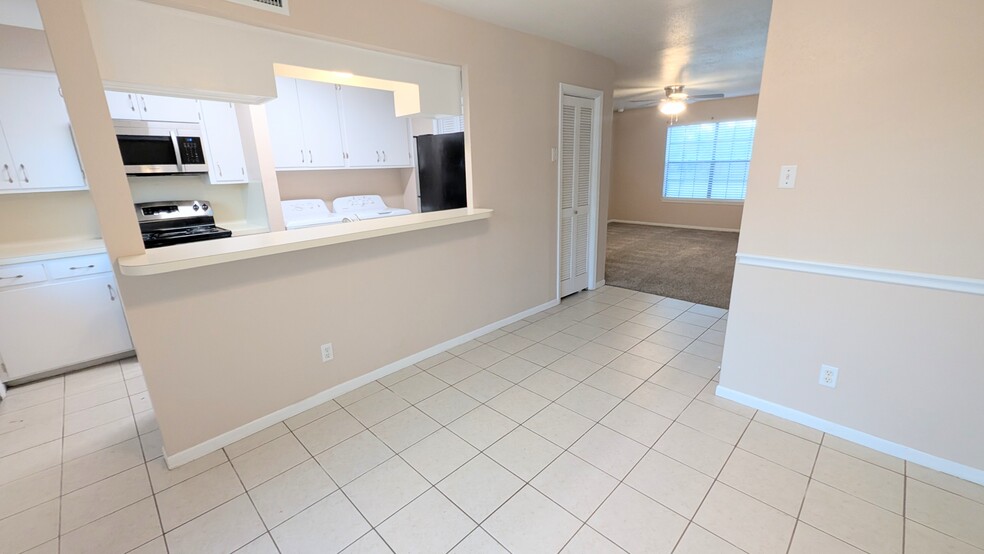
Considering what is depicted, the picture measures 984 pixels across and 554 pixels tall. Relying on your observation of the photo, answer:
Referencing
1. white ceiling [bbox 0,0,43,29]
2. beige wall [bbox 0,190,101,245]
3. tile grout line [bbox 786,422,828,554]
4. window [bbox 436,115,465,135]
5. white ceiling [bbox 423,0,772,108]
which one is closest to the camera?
tile grout line [bbox 786,422,828,554]

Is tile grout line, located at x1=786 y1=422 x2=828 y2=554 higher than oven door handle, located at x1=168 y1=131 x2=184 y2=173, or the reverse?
oven door handle, located at x1=168 y1=131 x2=184 y2=173

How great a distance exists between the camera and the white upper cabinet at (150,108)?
9.67 ft

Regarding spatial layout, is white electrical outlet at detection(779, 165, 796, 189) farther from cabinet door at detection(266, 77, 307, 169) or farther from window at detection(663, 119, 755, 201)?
window at detection(663, 119, 755, 201)

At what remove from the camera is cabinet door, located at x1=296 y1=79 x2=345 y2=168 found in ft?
12.6

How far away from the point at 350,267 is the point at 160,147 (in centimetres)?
203

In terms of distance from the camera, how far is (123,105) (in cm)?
296

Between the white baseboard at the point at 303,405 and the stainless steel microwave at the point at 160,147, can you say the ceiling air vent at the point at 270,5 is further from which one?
the white baseboard at the point at 303,405

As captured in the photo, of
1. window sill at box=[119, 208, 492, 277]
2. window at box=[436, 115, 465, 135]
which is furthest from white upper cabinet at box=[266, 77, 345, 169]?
window sill at box=[119, 208, 492, 277]

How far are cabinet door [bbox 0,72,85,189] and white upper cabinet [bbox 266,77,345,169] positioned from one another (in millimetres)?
1360

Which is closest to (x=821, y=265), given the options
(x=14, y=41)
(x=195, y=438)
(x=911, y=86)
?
(x=911, y=86)

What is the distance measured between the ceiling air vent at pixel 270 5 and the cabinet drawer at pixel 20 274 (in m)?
2.45

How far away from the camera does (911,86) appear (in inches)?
68.0

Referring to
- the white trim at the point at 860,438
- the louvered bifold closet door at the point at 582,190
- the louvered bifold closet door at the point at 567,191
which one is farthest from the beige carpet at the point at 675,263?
the white trim at the point at 860,438

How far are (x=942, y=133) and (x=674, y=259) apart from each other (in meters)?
4.30
